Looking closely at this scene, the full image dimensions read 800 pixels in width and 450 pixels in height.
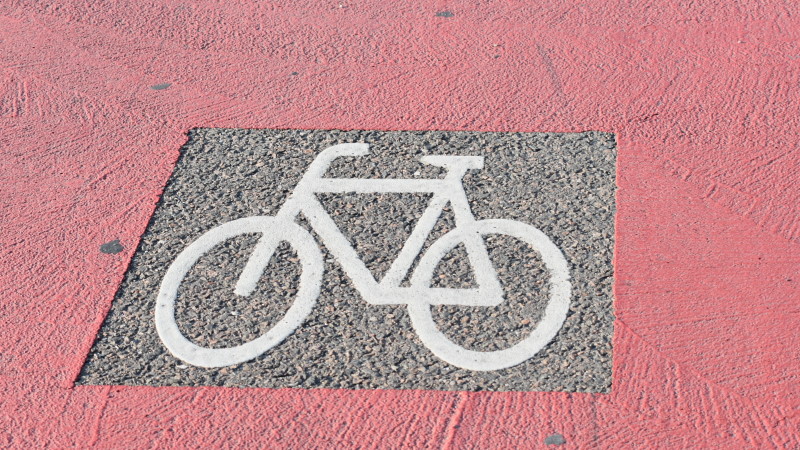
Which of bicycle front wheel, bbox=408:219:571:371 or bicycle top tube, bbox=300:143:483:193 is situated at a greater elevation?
bicycle top tube, bbox=300:143:483:193

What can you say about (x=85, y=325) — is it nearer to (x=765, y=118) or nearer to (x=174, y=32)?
(x=174, y=32)

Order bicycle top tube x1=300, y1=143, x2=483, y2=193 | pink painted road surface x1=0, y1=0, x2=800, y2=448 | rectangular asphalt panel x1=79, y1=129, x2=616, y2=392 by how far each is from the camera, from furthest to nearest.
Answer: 1. bicycle top tube x1=300, y1=143, x2=483, y2=193
2. rectangular asphalt panel x1=79, y1=129, x2=616, y2=392
3. pink painted road surface x1=0, y1=0, x2=800, y2=448

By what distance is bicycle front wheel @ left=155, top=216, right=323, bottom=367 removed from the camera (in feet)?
13.0

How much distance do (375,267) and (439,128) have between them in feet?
4.44

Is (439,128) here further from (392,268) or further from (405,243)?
(392,268)

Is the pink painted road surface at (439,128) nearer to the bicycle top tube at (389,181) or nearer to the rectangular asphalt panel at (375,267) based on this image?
the rectangular asphalt panel at (375,267)

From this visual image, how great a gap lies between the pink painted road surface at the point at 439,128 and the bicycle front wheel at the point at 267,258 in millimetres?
219

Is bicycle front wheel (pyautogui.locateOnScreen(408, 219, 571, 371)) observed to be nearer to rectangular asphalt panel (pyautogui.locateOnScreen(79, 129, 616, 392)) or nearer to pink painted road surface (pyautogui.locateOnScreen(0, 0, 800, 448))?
rectangular asphalt panel (pyautogui.locateOnScreen(79, 129, 616, 392))

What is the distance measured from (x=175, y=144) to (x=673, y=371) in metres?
3.16

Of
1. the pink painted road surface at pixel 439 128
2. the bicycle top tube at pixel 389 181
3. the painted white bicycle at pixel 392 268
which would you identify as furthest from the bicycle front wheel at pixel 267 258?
the bicycle top tube at pixel 389 181

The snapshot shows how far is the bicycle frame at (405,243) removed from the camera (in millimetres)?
4207

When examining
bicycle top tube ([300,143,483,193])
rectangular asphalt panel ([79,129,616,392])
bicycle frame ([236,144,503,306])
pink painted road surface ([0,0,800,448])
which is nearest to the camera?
pink painted road surface ([0,0,800,448])

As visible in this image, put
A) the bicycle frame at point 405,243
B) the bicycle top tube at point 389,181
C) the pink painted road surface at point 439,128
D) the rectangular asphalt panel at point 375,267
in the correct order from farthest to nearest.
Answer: the bicycle top tube at point 389,181
the bicycle frame at point 405,243
the rectangular asphalt panel at point 375,267
the pink painted road surface at point 439,128

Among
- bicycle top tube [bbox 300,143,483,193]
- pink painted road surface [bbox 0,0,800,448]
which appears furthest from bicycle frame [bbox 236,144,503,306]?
pink painted road surface [bbox 0,0,800,448]
